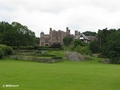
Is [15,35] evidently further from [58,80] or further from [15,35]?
[58,80]

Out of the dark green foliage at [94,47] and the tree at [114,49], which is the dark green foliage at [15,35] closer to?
the dark green foliage at [94,47]

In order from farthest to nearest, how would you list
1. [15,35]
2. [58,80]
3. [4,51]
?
[15,35]
[4,51]
[58,80]

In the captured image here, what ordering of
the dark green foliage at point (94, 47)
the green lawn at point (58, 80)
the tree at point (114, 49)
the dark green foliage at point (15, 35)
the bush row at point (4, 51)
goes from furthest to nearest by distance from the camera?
the dark green foliage at point (94, 47) → the dark green foliage at point (15, 35) → the tree at point (114, 49) → the bush row at point (4, 51) → the green lawn at point (58, 80)

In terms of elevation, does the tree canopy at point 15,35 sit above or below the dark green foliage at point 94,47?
above

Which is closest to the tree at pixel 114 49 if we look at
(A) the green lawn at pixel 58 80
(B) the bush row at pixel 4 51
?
(B) the bush row at pixel 4 51

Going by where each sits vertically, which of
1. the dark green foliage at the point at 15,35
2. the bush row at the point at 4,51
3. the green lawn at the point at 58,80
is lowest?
the green lawn at the point at 58,80

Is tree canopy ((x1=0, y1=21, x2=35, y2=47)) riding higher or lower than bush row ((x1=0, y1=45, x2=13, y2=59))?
higher

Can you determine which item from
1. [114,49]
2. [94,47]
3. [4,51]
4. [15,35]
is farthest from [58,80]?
[94,47]

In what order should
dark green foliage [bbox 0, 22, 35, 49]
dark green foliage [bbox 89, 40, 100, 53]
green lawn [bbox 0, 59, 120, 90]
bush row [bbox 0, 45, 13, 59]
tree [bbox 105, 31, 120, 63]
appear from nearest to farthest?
green lawn [bbox 0, 59, 120, 90] → bush row [bbox 0, 45, 13, 59] → tree [bbox 105, 31, 120, 63] → dark green foliage [bbox 0, 22, 35, 49] → dark green foliage [bbox 89, 40, 100, 53]

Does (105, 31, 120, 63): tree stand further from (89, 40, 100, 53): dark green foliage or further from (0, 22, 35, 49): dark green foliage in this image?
(0, 22, 35, 49): dark green foliage

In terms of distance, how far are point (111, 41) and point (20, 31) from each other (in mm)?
30467

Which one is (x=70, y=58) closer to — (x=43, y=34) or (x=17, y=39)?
(x=17, y=39)

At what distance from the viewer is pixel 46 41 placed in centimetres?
13212

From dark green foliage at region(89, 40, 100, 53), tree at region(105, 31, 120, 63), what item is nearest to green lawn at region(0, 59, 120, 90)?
tree at region(105, 31, 120, 63)
